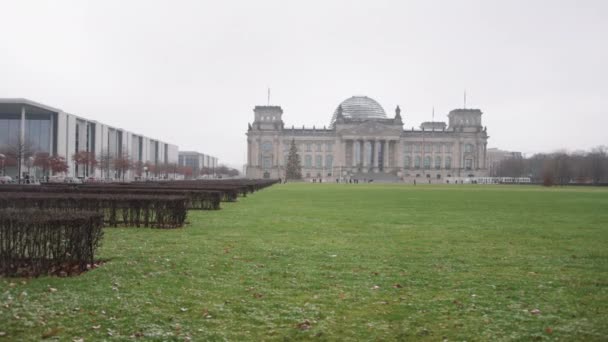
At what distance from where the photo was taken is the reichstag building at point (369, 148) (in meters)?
170

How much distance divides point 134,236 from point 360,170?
153 m

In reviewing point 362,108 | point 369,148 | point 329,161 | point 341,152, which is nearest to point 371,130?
point 369,148

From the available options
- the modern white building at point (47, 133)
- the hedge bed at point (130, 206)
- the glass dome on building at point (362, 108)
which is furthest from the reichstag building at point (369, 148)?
the hedge bed at point (130, 206)

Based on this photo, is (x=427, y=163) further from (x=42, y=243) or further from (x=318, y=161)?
(x=42, y=243)

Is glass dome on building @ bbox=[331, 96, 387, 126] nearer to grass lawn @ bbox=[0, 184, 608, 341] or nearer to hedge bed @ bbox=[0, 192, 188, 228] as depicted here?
hedge bed @ bbox=[0, 192, 188, 228]

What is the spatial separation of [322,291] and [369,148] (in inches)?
6528

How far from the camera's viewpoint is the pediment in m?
169

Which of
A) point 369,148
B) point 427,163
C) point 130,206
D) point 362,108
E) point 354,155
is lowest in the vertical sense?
point 130,206

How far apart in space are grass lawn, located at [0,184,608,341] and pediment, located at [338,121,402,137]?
502 feet

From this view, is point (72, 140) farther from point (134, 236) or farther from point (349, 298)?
point (349, 298)

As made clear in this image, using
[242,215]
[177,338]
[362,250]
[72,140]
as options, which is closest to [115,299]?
[177,338]

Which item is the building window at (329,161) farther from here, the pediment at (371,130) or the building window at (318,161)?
the pediment at (371,130)

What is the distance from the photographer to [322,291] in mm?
9422

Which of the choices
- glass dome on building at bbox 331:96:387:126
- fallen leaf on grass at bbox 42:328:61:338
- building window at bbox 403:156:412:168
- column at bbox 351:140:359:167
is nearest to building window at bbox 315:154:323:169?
column at bbox 351:140:359:167
